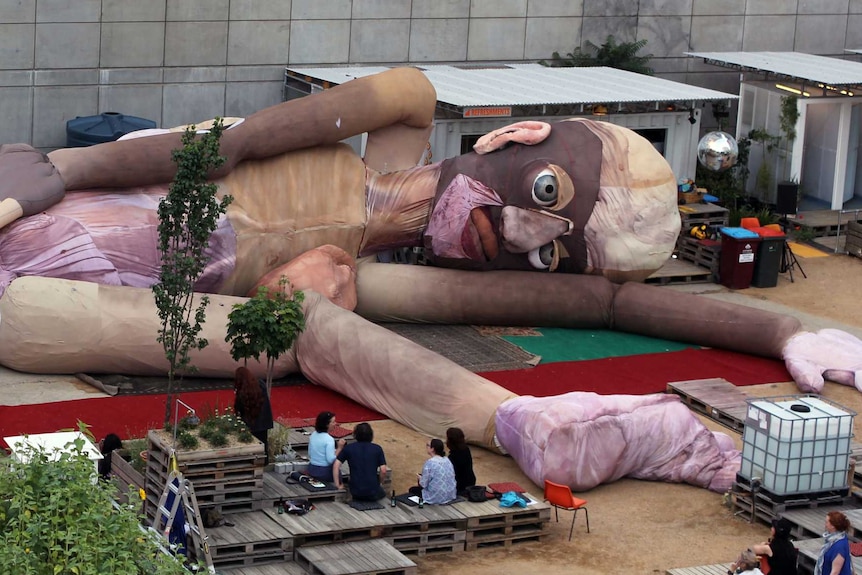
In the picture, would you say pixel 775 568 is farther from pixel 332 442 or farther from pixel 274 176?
pixel 274 176

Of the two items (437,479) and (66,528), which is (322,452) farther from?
(66,528)

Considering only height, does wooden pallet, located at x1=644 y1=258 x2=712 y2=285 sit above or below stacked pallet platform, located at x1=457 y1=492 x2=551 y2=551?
above

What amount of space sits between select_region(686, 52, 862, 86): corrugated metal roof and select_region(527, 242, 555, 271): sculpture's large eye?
8130 millimetres

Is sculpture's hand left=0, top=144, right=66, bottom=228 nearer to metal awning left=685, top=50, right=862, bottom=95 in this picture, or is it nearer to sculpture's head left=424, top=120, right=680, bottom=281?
sculpture's head left=424, top=120, right=680, bottom=281

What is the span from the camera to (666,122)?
975 inches

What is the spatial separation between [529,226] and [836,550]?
7876 millimetres

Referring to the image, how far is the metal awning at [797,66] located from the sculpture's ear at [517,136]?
802 centimetres

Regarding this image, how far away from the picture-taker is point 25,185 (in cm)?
1781

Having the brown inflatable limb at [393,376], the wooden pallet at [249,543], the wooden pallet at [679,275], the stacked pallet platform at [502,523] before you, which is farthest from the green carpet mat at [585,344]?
the wooden pallet at [249,543]

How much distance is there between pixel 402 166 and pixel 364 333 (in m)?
3.35

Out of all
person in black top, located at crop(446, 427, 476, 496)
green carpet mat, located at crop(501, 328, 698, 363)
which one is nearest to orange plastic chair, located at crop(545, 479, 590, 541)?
person in black top, located at crop(446, 427, 476, 496)

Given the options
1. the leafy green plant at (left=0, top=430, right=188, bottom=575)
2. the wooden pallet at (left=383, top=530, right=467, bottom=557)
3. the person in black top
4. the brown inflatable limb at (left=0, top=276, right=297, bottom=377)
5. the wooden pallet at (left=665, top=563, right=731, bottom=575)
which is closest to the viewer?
the leafy green plant at (left=0, top=430, right=188, bottom=575)

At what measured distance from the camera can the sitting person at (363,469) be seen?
567 inches

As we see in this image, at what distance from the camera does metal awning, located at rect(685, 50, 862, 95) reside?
26250mm
